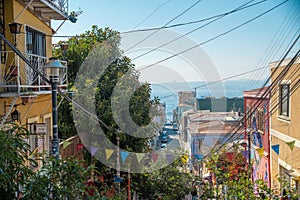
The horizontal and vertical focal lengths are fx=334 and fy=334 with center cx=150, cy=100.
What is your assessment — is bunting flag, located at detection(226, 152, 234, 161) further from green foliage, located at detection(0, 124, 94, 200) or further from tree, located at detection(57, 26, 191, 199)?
green foliage, located at detection(0, 124, 94, 200)

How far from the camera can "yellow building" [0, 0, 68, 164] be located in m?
5.09

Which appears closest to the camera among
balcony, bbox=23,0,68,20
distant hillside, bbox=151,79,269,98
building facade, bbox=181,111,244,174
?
balcony, bbox=23,0,68,20

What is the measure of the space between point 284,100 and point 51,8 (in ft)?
19.9

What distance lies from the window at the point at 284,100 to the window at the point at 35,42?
5.92 m

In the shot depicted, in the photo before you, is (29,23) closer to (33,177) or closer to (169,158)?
(169,158)

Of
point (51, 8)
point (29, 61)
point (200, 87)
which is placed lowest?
point (200, 87)

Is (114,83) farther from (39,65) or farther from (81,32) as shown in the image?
(39,65)

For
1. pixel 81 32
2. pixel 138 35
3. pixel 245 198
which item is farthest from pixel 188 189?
pixel 81 32

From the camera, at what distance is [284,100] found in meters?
8.61

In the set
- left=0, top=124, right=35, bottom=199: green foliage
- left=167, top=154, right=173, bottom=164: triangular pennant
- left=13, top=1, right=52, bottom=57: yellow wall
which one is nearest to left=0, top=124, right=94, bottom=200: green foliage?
left=0, top=124, right=35, bottom=199: green foliage

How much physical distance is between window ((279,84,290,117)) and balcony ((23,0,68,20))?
18.8 ft

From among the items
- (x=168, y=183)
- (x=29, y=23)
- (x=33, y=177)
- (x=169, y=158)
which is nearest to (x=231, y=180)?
(x=168, y=183)

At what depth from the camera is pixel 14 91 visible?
5172 mm

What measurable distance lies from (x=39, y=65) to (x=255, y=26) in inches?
167
